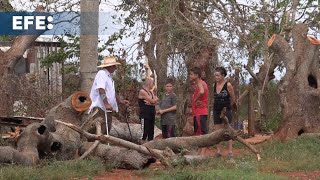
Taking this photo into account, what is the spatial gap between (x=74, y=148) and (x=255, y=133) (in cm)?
819

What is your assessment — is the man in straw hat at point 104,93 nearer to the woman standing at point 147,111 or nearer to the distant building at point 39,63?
the woman standing at point 147,111

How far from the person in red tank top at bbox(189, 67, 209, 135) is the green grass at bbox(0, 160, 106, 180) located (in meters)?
2.67

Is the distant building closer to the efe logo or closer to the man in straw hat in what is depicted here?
the efe logo

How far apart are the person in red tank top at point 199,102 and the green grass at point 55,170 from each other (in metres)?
2.67

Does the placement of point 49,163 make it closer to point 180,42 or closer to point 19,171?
point 19,171

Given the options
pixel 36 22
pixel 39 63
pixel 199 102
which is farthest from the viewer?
pixel 39 63

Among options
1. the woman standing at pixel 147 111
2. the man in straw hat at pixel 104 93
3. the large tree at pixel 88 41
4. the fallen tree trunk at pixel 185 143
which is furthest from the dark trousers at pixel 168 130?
the fallen tree trunk at pixel 185 143

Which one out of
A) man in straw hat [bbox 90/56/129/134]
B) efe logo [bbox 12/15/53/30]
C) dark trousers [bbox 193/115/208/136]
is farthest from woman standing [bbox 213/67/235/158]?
efe logo [bbox 12/15/53/30]

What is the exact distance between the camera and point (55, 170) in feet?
32.9

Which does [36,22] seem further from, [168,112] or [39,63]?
[39,63]

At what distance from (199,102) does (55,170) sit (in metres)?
3.55

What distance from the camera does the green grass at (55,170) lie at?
931 centimetres

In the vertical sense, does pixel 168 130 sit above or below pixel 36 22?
below

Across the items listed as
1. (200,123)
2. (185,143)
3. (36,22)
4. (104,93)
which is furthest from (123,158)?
(36,22)
